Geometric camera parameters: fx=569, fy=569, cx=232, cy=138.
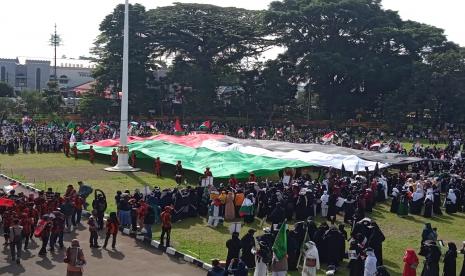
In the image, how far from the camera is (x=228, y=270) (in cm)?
1153

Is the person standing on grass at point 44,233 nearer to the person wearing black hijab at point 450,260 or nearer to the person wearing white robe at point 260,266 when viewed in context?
the person wearing white robe at point 260,266

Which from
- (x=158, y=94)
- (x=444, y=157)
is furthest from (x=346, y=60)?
(x=444, y=157)

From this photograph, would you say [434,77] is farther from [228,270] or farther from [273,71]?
[228,270]

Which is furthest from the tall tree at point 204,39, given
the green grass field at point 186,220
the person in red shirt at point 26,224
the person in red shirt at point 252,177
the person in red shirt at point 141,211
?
the person in red shirt at point 26,224

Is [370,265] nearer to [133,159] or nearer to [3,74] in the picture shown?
[133,159]

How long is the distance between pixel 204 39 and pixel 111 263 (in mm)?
49432

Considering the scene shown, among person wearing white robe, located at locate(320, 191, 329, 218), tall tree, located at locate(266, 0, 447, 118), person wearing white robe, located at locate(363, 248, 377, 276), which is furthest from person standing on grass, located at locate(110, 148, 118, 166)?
tall tree, located at locate(266, 0, 447, 118)

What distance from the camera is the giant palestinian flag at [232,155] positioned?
82.1 ft

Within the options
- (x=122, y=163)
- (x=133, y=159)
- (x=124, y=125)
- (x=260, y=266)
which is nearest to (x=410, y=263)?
(x=260, y=266)

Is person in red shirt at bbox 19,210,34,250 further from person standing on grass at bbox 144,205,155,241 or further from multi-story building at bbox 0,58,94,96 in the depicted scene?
multi-story building at bbox 0,58,94,96

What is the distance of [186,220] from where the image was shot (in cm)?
1908

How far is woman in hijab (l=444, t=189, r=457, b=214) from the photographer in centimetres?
2147

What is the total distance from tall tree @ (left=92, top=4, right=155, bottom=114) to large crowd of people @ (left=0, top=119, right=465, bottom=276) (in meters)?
29.7

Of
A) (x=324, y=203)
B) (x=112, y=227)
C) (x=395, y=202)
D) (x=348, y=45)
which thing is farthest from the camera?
(x=348, y=45)
